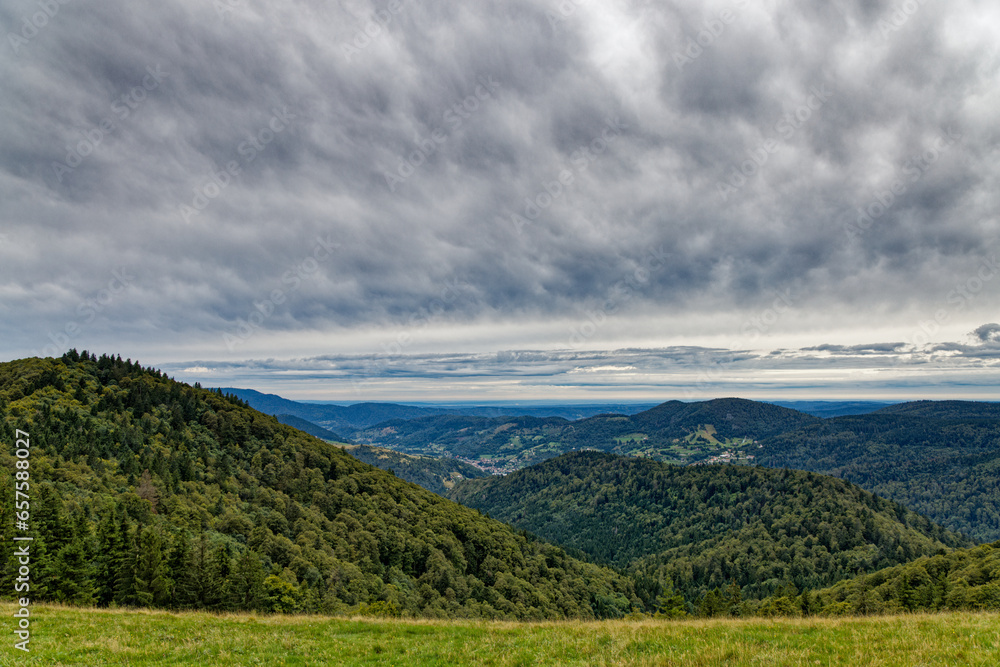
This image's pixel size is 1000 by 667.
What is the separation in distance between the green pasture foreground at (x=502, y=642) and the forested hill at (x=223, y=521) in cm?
2724

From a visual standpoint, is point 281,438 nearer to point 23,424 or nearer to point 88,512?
point 23,424

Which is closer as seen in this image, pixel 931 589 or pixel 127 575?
pixel 127 575

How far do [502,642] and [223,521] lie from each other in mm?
96390

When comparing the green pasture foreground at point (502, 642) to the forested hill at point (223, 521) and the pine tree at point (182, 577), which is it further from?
the forested hill at point (223, 521)

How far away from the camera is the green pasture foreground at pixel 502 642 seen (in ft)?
61.0

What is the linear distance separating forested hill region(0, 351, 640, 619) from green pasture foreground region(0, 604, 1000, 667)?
27.2 m

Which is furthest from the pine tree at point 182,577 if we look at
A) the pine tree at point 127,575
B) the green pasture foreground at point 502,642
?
the green pasture foreground at point 502,642

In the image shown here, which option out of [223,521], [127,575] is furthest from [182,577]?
[223,521]

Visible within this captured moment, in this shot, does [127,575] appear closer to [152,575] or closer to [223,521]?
[152,575]

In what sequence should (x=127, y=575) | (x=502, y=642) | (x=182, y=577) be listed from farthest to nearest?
1. (x=182, y=577)
2. (x=127, y=575)
3. (x=502, y=642)

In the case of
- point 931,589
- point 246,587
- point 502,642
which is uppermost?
point 502,642

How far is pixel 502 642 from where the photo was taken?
77.4 feet

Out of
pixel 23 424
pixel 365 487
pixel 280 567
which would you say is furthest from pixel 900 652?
pixel 365 487

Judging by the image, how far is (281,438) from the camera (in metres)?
170
